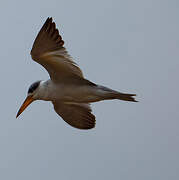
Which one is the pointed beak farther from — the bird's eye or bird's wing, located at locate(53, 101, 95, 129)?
bird's wing, located at locate(53, 101, 95, 129)

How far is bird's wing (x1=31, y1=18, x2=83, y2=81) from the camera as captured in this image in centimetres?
1182

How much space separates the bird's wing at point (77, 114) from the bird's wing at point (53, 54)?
4.50ft

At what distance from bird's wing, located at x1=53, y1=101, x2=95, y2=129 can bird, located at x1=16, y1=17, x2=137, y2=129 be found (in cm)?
102

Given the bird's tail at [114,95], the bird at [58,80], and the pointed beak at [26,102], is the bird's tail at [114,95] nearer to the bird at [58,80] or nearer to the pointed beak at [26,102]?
the bird at [58,80]

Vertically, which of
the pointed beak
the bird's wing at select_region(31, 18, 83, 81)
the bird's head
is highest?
the bird's wing at select_region(31, 18, 83, 81)

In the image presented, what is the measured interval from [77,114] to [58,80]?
1512mm

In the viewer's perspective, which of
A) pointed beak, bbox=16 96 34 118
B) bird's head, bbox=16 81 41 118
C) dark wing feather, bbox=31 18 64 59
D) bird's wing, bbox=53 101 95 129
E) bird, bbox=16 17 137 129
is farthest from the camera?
bird's wing, bbox=53 101 95 129

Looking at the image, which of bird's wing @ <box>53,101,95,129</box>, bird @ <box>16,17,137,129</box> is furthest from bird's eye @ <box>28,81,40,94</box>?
bird's wing @ <box>53,101,95,129</box>

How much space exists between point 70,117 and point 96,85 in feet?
5.50

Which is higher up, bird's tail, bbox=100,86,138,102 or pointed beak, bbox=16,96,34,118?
bird's tail, bbox=100,86,138,102

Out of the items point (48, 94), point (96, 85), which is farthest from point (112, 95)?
point (48, 94)

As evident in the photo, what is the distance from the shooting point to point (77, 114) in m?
13.8

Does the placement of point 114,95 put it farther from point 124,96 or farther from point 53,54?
point 53,54

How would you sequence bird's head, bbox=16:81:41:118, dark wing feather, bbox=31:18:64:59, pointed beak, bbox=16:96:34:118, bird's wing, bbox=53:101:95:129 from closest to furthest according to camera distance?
dark wing feather, bbox=31:18:64:59
bird's head, bbox=16:81:41:118
pointed beak, bbox=16:96:34:118
bird's wing, bbox=53:101:95:129
